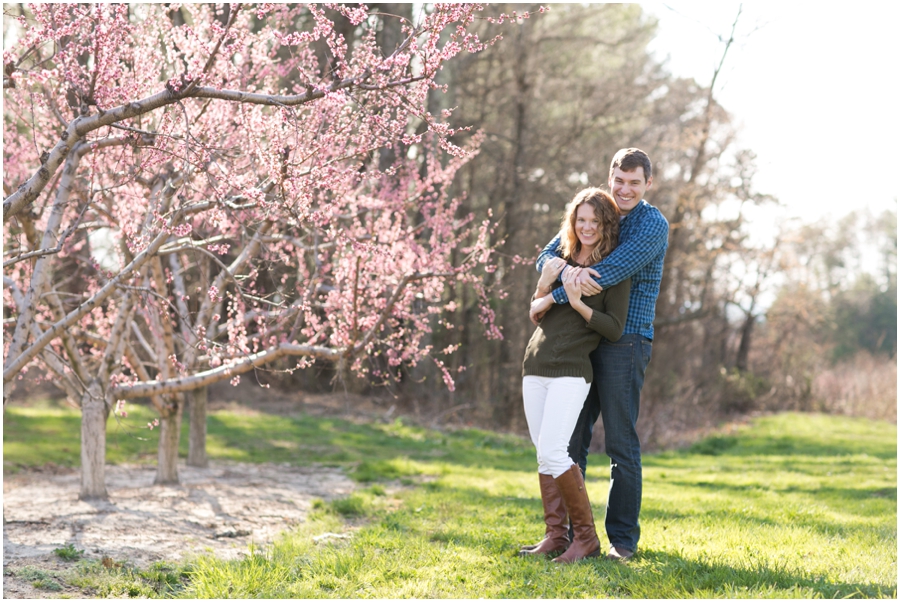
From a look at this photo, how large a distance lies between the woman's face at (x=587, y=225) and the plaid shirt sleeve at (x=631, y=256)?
0.41 ft

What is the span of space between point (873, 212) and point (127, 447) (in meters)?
29.8

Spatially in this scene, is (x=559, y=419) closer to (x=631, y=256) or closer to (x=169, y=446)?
(x=631, y=256)

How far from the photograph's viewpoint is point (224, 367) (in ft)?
16.1

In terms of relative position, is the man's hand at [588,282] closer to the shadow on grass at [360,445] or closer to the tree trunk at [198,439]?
the shadow on grass at [360,445]

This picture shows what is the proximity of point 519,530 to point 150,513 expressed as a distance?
2720mm

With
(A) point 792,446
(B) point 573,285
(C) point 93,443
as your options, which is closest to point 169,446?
(C) point 93,443

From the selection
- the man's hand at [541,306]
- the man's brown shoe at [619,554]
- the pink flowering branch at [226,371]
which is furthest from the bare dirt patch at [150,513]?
the man's hand at [541,306]

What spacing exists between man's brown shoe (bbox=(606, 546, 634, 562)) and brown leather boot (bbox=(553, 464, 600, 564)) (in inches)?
2.6

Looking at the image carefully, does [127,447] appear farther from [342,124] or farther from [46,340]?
[342,124]

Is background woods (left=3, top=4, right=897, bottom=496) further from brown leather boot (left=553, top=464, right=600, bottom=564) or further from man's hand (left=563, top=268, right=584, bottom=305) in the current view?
brown leather boot (left=553, top=464, right=600, bottom=564)

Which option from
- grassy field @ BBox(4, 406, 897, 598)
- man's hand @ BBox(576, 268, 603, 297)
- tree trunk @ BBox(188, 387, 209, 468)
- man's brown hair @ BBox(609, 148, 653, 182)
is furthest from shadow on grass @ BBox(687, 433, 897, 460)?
man's hand @ BBox(576, 268, 603, 297)

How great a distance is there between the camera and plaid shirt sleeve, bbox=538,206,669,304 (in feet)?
11.7

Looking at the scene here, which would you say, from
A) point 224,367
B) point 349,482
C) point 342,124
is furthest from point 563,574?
point 349,482

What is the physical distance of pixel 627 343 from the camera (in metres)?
3.70
